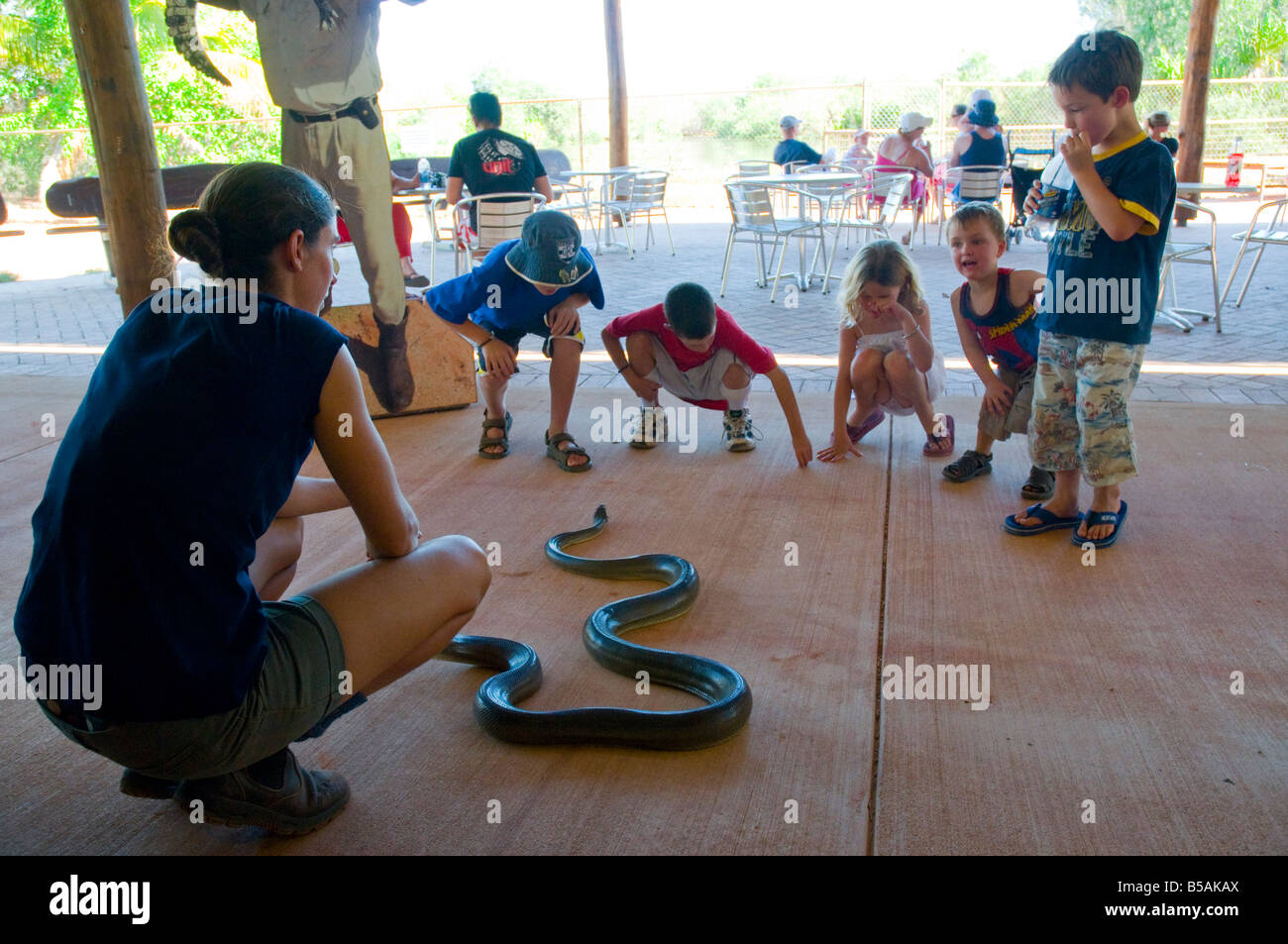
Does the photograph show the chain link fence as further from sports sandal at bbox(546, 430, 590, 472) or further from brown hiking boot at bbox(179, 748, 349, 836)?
brown hiking boot at bbox(179, 748, 349, 836)

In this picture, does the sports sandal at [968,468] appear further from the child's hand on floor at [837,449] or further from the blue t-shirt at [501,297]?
the blue t-shirt at [501,297]

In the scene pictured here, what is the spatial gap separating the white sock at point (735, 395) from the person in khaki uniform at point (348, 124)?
182cm

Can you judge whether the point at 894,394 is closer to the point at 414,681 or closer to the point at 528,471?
the point at 528,471

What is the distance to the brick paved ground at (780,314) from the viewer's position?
5.67m

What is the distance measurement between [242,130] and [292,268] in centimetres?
A: 1812

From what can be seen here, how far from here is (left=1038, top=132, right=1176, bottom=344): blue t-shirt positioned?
304cm

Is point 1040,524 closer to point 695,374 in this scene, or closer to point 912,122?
point 695,374

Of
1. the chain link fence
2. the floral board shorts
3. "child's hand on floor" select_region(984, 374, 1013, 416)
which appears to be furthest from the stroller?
the chain link fence

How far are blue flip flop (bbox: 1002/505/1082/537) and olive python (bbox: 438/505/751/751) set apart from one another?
Answer: 4.14 ft

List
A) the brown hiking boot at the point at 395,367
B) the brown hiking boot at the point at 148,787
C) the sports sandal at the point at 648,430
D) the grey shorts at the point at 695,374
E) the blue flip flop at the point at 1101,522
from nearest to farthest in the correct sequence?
the brown hiking boot at the point at 148,787 < the blue flip flop at the point at 1101,522 < the grey shorts at the point at 695,374 < the sports sandal at the point at 648,430 < the brown hiking boot at the point at 395,367

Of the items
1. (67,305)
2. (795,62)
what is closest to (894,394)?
(67,305)

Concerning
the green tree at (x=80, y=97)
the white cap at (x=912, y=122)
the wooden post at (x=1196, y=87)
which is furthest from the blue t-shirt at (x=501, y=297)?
the green tree at (x=80, y=97)

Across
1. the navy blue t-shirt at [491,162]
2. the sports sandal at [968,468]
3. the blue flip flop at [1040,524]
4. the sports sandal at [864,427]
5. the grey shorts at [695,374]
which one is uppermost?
the navy blue t-shirt at [491,162]

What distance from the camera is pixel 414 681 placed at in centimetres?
267
